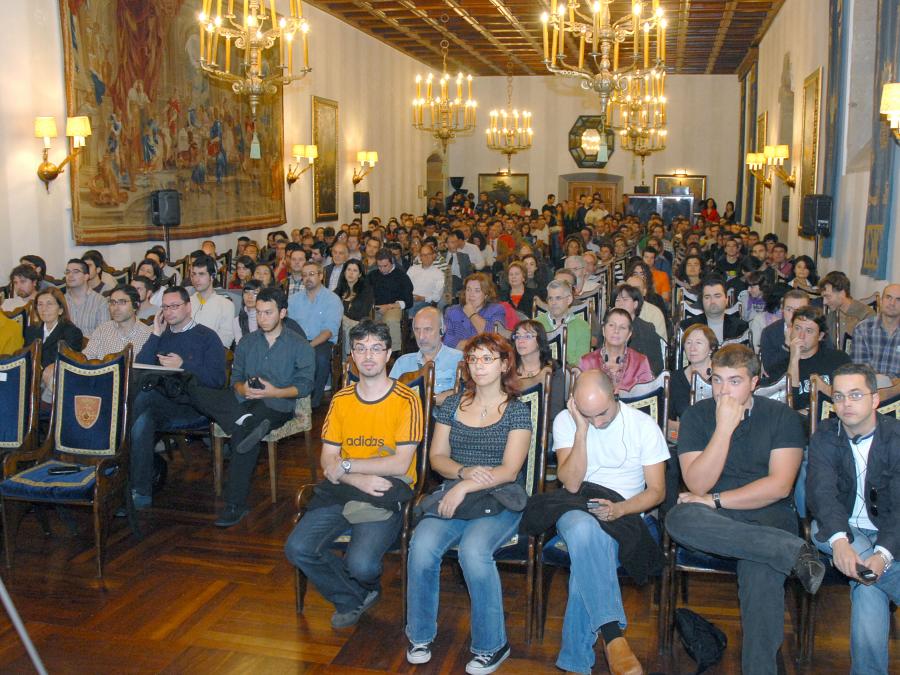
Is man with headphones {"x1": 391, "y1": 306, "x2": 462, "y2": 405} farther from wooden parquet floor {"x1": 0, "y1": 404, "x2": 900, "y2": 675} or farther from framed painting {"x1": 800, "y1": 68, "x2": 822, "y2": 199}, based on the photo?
framed painting {"x1": 800, "y1": 68, "x2": 822, "y2": 199}

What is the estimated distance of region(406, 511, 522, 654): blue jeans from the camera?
361 centimetres

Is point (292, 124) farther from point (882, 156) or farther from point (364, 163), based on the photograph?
point (882, 156)

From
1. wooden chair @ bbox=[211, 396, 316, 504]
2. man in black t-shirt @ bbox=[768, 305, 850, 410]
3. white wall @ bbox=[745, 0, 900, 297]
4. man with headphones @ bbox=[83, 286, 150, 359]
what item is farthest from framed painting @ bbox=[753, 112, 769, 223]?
man with headphones @ bbox=[83, 286, 150, 359]

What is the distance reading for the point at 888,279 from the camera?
25.5ft

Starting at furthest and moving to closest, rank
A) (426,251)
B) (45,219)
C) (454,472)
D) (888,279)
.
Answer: (426,251) < (45,219) < (888,279) < (454,472)

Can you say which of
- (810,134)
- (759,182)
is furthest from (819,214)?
(759,182)

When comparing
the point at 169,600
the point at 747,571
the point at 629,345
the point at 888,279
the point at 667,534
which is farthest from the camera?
the point at 888,279

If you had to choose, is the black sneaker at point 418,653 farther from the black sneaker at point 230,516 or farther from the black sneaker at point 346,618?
the black sneaker at point 230,516

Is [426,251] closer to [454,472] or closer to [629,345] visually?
[629,345]

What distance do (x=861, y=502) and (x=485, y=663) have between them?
1.60 meters

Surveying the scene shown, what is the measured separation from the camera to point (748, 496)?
356 cm

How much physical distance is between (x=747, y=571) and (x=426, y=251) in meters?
7.62

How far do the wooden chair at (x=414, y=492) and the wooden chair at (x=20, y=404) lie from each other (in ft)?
5.85

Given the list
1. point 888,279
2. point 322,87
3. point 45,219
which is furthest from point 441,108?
point 888,279
